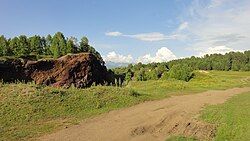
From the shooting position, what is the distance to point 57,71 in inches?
2040

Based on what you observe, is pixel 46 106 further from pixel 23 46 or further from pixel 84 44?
pixel 84 44

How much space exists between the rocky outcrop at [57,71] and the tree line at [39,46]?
29.1 ft

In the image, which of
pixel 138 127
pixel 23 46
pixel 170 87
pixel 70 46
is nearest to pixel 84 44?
pixel 70 46

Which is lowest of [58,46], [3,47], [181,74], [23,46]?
[181,74]

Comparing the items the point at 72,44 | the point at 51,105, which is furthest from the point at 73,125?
the point at 72,44

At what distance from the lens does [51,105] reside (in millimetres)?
25500

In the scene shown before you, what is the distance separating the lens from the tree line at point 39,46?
5887 centimetres

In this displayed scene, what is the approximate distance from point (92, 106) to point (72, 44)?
40689mm

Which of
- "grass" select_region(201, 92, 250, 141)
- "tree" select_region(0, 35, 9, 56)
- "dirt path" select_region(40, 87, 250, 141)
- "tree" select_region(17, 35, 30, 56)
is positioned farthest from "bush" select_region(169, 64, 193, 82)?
"dirt path" select_region(40, 87, 250, 141)

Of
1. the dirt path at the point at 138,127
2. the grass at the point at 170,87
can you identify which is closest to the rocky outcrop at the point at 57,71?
the grass at the point at 170,87

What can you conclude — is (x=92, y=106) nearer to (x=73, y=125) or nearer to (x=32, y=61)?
(x=73, y=125)

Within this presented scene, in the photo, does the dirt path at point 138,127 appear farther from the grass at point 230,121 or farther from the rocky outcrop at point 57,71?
the rocky outcrop at point 57,71

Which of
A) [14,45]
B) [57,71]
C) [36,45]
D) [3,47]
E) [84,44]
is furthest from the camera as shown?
[84,44]

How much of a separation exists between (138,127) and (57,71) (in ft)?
109
